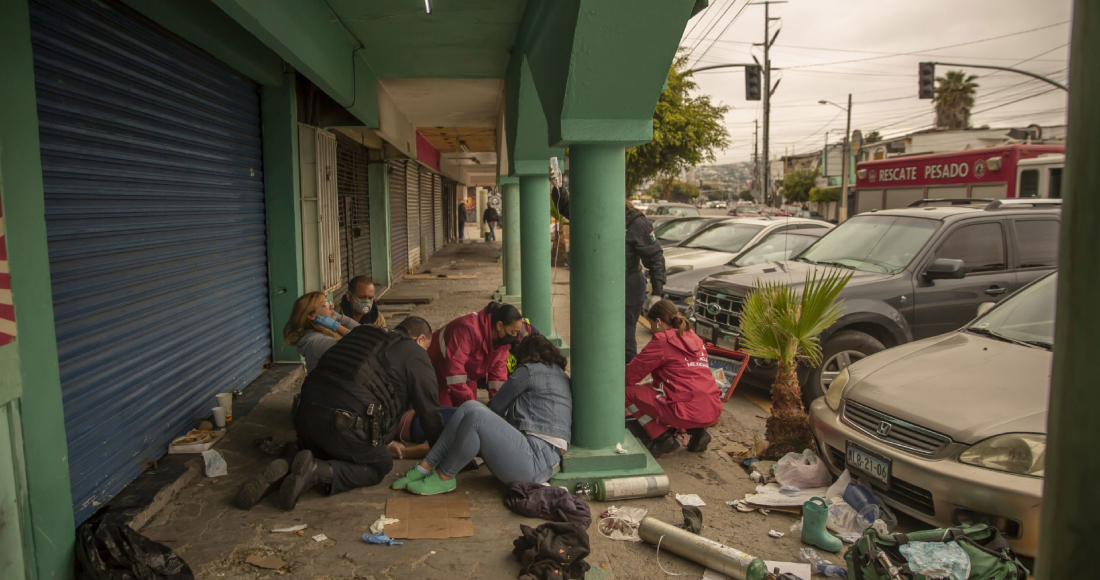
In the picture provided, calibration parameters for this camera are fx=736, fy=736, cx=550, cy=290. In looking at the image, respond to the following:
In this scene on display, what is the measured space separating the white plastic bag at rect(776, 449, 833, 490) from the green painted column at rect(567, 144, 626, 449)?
46.0 inches

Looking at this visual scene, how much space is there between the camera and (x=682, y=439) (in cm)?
561

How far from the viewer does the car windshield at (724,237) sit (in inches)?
470

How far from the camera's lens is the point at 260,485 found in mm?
4215

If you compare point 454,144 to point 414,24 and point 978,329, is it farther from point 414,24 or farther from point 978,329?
point 978,329

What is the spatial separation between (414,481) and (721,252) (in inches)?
321

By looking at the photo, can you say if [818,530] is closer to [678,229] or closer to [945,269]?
[945,269]

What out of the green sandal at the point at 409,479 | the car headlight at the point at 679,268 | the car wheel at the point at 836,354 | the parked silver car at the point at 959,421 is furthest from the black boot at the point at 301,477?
the car headlight at the point at 679,268

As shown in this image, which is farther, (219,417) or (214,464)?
(219,417)

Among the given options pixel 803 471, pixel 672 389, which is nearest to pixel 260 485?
pixel 672 389

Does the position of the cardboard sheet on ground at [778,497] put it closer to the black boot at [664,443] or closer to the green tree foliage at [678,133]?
the black boot at [664,443]

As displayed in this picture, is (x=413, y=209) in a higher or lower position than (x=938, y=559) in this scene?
higher

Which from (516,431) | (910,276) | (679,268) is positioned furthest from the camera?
(679,268)

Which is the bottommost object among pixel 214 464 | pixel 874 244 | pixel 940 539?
pixel 214 464

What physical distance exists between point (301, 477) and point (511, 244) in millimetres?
8645
